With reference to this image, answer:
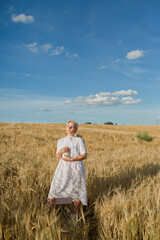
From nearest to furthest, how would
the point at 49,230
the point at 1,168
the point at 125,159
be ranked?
1. the point at 49,230
2. the point at 1,168
3. the point at 125,159

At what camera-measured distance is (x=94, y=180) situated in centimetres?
430

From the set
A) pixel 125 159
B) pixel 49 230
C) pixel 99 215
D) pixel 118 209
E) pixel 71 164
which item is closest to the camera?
pixel 49 230

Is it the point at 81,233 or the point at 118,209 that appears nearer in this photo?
the point at 81,233

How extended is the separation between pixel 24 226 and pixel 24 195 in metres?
0.98

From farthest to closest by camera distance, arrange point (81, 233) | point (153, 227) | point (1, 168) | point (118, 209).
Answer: point (1, 168), point (118, 209), point (81, 233), point (153, 227)

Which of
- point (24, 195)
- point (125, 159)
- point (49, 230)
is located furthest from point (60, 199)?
point (125, 159)

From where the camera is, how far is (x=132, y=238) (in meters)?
2.24

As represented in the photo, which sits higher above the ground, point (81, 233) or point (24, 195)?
point (24, 195)

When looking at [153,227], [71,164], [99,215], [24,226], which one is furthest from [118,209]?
[24,226]

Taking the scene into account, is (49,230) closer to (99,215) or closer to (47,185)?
(99,215)

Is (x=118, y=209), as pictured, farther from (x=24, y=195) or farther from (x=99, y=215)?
(x=24, y=195)

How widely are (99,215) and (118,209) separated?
0.36m

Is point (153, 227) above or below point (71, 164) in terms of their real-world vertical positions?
below

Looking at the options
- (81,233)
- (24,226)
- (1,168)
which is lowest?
(81,233)
